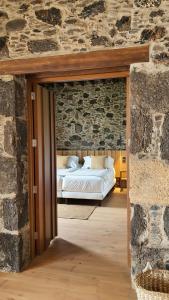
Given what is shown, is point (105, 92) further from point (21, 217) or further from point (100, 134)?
point (21, 217)

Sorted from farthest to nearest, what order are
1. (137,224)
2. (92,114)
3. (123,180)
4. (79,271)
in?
(92,114), (123,180), (79,271), (137,224)

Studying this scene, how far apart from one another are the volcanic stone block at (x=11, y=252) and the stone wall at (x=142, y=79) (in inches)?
51.0

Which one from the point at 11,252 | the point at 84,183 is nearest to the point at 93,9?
the point at 11,252

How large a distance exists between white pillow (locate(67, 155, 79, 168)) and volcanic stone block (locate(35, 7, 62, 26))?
4.85 metres

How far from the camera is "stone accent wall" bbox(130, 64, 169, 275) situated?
2.46 meters

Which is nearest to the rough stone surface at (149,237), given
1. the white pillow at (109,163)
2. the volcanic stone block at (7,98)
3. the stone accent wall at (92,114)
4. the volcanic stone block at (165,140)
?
the volcanic stone block at (165,140)

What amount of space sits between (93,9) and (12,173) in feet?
6.26

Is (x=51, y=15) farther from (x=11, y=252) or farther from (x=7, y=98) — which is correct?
(x=11, y=252)

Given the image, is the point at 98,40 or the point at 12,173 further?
the point at 12,173

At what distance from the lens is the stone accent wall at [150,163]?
2463mm

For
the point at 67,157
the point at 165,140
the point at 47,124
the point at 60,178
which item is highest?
the point at 47,124

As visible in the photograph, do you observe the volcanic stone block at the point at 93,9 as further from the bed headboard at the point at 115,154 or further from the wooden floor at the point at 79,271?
the bed headboard at the point at 115,154

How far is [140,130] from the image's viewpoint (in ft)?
8.31

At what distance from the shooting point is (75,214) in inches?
205
